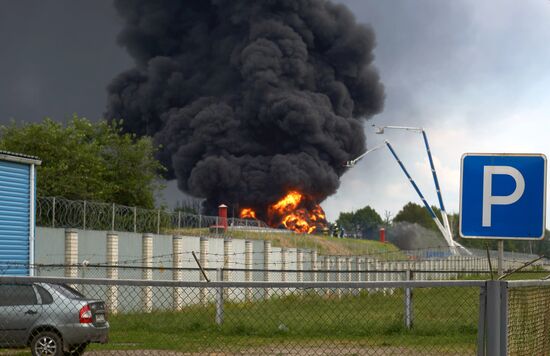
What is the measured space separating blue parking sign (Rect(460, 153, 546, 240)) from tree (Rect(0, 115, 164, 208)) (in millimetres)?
37092

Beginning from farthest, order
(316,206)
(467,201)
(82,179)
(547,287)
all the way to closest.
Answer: (316,206) → (82,179) → (547,287) → (467,201)

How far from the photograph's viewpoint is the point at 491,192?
25.5 feet

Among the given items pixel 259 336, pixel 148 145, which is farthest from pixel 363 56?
pixel 259 336

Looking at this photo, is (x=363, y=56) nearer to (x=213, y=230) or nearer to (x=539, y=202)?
(x=213, y=230)

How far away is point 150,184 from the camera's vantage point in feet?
181

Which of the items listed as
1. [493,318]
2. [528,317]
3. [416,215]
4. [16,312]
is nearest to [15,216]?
[16,312]

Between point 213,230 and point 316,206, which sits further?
point 316,206

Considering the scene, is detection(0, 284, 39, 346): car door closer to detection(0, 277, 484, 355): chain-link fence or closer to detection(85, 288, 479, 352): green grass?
detection(0, 277, 484, 355): chain-link fence

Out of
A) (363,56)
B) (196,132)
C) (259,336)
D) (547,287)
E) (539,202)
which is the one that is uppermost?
(363,56)

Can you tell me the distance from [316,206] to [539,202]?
9041 centimetres

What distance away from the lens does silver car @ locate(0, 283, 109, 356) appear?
34.4 feet

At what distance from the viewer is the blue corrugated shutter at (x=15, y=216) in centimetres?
2395

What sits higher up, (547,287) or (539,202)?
(539,202)

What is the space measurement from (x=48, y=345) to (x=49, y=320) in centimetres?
111
